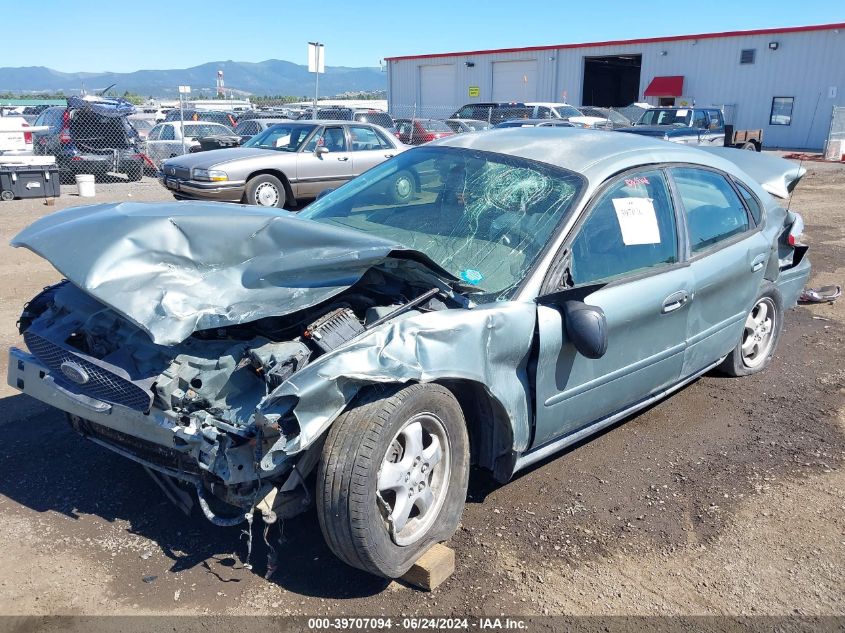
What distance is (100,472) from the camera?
3.70 meters

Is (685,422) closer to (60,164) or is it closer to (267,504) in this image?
(267,504)

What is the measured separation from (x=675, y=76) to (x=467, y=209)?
114ft

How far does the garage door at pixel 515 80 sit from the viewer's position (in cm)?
3846

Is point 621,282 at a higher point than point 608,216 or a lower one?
lower

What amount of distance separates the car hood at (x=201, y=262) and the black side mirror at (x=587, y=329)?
58 cm

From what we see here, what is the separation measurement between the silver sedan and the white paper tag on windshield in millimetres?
7746

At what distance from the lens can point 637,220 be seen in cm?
378

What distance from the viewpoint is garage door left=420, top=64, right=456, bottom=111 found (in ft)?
136

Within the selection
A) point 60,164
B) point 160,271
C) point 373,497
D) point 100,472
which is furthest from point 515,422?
point 60,164

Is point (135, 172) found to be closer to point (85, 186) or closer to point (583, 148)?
point (85, 186)

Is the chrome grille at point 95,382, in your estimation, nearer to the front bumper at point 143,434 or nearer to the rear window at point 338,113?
the front bumper at point 143,434

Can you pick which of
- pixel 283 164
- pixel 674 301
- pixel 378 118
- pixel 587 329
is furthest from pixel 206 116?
pixel 587 329

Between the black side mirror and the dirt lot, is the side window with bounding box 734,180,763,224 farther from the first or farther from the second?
the black side mirror

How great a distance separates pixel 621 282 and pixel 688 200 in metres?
0.97
